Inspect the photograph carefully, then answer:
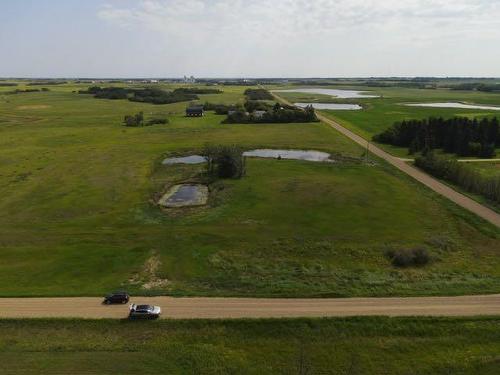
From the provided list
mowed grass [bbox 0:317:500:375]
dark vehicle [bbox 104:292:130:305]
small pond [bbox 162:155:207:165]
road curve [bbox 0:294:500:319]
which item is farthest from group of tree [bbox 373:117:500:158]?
dark vehicle [bbox 104:292:130:305]

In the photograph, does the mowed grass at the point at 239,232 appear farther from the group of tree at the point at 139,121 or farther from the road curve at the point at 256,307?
the group of tree at the point at 139,121

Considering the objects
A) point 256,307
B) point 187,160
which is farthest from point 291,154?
point 256,307

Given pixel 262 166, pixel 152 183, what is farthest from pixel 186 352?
pixel 262 166

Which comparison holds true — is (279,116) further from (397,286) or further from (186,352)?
(186,352)

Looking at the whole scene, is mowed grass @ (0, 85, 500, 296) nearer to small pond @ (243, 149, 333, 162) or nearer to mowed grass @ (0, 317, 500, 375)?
mowed grass @ (0, 317, 500, 375)

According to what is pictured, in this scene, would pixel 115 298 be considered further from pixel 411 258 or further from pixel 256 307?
pixel 411 258
